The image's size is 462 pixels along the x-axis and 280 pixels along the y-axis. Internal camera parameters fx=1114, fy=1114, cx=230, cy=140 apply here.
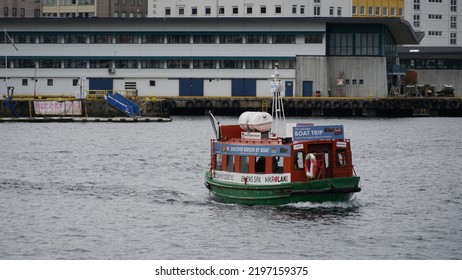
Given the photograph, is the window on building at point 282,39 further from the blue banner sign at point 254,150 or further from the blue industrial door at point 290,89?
the blue banner sign at point 254,150

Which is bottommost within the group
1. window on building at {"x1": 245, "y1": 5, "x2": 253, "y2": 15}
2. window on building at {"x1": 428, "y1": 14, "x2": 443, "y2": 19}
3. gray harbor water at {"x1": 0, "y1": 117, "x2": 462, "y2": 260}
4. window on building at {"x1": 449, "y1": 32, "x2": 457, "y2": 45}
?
gray harbor water at {"x1": 0, "y1": 117, "x2": 462, "y2": 260}

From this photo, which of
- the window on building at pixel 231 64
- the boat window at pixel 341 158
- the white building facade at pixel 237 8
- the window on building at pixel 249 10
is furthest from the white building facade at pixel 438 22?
the boat window at pixel 341 158

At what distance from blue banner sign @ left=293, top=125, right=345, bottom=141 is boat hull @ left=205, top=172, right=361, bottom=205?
70.2 inches

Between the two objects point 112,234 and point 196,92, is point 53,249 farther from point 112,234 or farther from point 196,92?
point 196,92

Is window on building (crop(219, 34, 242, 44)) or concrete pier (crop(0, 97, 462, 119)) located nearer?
concrete pier (crop(0, 97, 462, 119))

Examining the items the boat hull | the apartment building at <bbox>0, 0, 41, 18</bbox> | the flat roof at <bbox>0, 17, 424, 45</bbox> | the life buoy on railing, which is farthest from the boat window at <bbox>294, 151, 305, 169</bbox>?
the apartment building at <bbox>0, 0, 41, 18</bbox>

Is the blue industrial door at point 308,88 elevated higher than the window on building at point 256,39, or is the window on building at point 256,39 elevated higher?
the window on building at point 256,39

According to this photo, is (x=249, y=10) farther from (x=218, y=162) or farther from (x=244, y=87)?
(x=218, y=162)

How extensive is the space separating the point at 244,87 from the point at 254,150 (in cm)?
8365

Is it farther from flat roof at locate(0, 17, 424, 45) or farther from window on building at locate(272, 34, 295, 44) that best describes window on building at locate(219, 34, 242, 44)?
window on building at locate(272, 34, 295, 44)

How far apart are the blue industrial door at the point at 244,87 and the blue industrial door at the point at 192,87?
373cm

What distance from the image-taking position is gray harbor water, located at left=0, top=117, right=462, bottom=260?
36219 millimetres

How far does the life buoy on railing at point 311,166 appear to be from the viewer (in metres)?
41.7

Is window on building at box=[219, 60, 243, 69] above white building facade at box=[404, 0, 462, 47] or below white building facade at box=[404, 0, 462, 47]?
below
